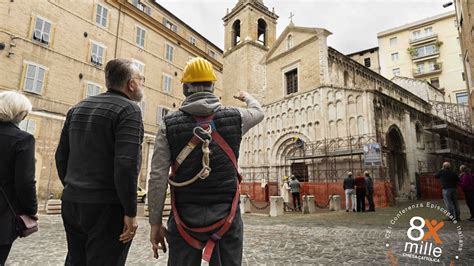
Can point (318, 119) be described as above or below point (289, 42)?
below

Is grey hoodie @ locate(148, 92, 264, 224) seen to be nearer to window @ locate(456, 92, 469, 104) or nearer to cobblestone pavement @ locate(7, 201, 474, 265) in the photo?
A: cobblestone pavement @ locate(7, 201, 474, 265)

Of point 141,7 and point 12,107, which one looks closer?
point 12,107

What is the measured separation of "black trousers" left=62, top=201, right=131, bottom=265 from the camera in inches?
67.5

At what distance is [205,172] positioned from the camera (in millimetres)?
1641

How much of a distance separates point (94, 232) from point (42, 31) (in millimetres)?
16645

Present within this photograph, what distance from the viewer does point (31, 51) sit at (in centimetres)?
1361

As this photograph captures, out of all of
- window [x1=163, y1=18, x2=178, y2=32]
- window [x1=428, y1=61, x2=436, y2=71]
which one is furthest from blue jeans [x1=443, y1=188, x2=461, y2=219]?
window [x1=428, y1=61, x2=436, y2=71]

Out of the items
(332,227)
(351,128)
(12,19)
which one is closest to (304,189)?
(351,128)

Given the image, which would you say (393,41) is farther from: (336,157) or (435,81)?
(336,157)

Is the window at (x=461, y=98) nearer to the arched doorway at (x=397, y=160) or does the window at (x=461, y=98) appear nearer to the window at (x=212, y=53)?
the arched doorway at (x=397, y=160)

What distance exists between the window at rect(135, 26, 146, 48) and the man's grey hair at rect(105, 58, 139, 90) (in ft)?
62.7

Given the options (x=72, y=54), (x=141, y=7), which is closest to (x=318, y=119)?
(x=72, y=54)

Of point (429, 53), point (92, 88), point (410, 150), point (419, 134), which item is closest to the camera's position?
point (92, 88)

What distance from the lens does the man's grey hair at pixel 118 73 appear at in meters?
2.00
